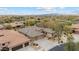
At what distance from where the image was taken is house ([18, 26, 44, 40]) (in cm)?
175

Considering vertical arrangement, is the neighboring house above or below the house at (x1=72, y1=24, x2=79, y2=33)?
below

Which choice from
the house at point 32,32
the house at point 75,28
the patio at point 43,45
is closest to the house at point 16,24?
the house at point 32,32

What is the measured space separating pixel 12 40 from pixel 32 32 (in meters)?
0.21

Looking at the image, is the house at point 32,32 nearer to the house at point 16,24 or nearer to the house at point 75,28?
the house at point 16,24

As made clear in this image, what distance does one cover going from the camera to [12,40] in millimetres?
1732

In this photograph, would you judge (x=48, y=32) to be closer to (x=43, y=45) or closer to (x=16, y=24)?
(x=43, y=45)

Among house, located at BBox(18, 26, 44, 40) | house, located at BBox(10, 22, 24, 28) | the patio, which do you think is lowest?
the patio

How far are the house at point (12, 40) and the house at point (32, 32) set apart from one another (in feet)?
0.13

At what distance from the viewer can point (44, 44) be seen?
1741mm

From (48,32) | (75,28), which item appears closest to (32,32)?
(48,32)

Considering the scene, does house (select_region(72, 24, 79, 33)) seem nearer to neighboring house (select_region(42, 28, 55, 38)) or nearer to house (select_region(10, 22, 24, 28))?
neighboring house (select_region(42, 28, 55, 38))

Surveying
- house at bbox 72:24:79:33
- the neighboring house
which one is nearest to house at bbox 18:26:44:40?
the neighboring house

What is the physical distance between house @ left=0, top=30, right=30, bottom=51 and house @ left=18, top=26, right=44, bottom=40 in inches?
1.6

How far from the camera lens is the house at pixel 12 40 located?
1715 millimetres
